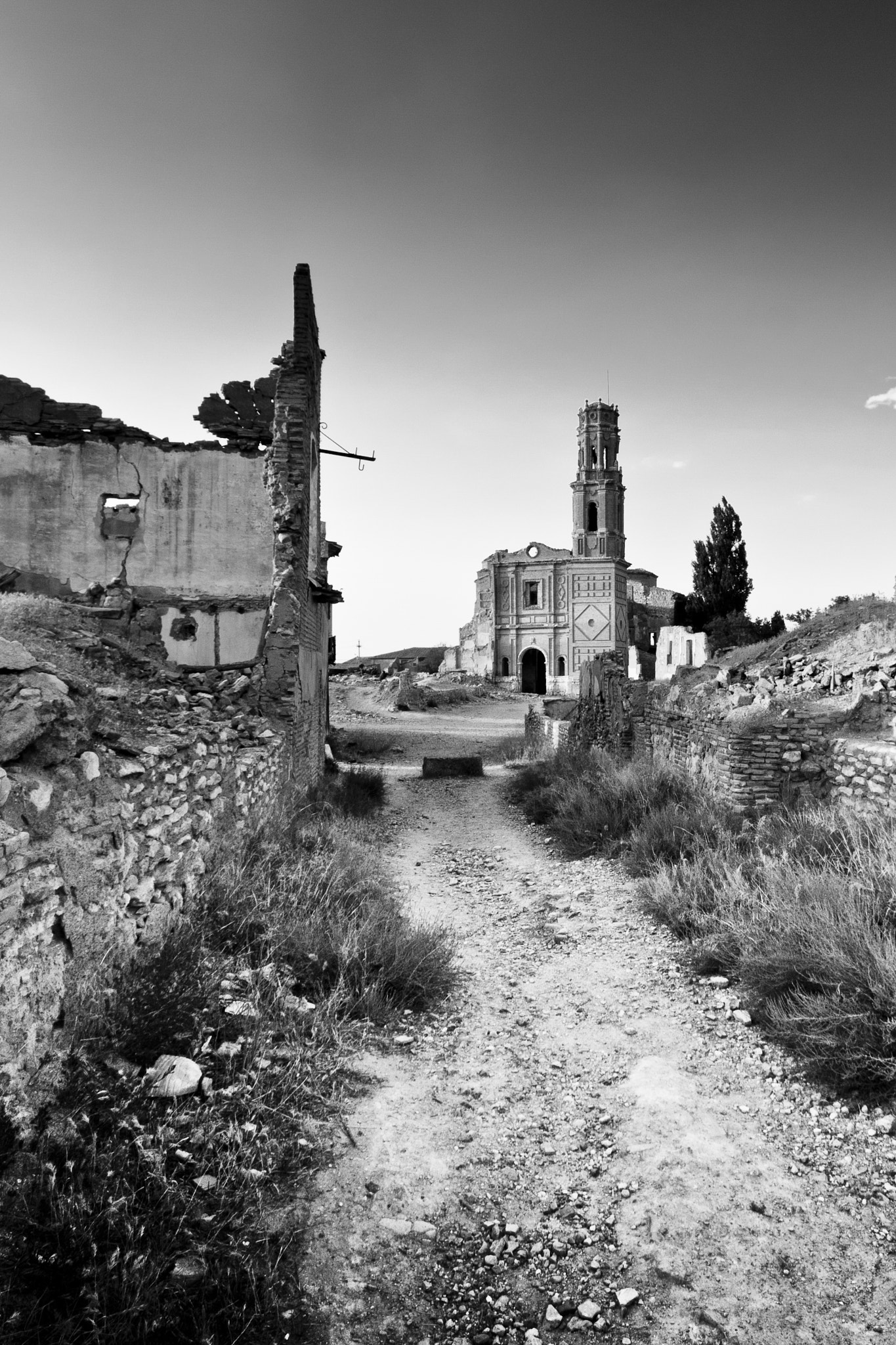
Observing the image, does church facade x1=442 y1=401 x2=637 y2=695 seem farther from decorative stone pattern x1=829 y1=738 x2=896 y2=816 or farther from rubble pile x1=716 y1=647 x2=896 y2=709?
decorative stone pattern x1=829 y1=738 x2=896 y2=816

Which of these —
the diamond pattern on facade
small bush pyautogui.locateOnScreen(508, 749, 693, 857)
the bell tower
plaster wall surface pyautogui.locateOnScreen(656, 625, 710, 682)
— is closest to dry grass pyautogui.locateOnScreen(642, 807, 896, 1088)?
small bush pyautogui.locateOnScreen(508, 749, 693, 857)

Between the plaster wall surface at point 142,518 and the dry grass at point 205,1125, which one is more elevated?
the plaster wall surface at point 142,518

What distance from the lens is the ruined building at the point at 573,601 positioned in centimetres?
4703

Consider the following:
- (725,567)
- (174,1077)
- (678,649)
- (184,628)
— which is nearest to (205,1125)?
(174,1077)

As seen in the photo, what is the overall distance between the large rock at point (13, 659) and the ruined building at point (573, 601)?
130 feet

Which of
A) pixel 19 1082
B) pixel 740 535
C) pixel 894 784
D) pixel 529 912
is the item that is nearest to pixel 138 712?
pixel 19 1082

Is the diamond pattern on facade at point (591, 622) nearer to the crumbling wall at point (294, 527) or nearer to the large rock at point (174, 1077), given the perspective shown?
the crumbling wall at point (294, 527)

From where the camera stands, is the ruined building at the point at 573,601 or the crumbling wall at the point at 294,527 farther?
the ruined building at the point at 573,601

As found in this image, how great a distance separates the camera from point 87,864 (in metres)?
3.37

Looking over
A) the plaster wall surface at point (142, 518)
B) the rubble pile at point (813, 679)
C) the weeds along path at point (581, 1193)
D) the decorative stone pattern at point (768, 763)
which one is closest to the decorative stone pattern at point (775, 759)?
the decorative stone pattern at point (768, 763)

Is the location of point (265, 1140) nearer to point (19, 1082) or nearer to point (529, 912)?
point (19, 1082)

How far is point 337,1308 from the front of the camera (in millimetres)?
2342

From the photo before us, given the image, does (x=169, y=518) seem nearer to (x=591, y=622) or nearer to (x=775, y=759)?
(x=775, y=759)

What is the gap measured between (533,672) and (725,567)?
560 inches
